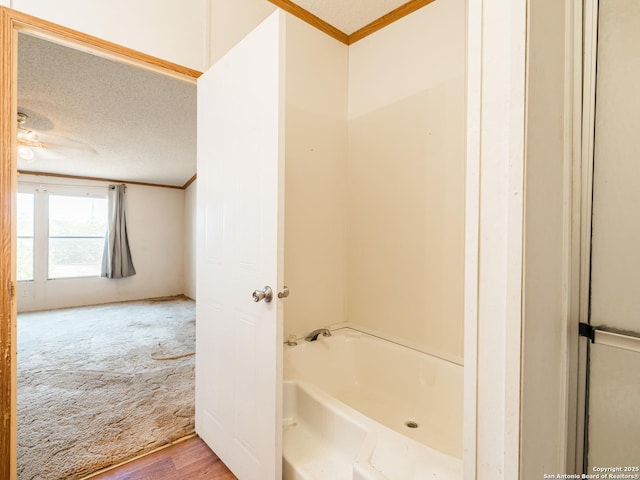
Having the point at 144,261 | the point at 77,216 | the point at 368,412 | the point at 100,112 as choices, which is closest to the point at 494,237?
the point at 368,412

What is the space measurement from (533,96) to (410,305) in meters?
1.51

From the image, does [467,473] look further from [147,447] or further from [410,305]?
[147,447]

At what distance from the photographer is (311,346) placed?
1.99 metres

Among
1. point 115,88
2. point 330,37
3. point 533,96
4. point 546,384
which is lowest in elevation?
point 546,384

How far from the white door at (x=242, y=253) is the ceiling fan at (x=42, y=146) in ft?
8.68

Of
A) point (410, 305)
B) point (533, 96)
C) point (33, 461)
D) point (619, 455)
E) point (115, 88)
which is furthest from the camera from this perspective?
point (115, 88)

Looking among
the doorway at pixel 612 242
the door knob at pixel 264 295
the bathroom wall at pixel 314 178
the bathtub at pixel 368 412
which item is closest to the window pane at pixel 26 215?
the bathroom wall at pixel 314 178

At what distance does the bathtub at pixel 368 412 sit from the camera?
3.49 feet

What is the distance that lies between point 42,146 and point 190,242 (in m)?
2.89

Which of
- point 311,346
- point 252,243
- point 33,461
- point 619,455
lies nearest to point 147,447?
point 33,461

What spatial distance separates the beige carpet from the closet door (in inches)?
78.4

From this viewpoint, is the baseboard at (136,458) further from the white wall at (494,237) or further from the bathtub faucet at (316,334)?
Result: the white wall at (494,237)

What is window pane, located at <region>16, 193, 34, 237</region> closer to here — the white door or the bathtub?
the white door

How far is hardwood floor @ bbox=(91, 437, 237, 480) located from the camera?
57.7 inches
